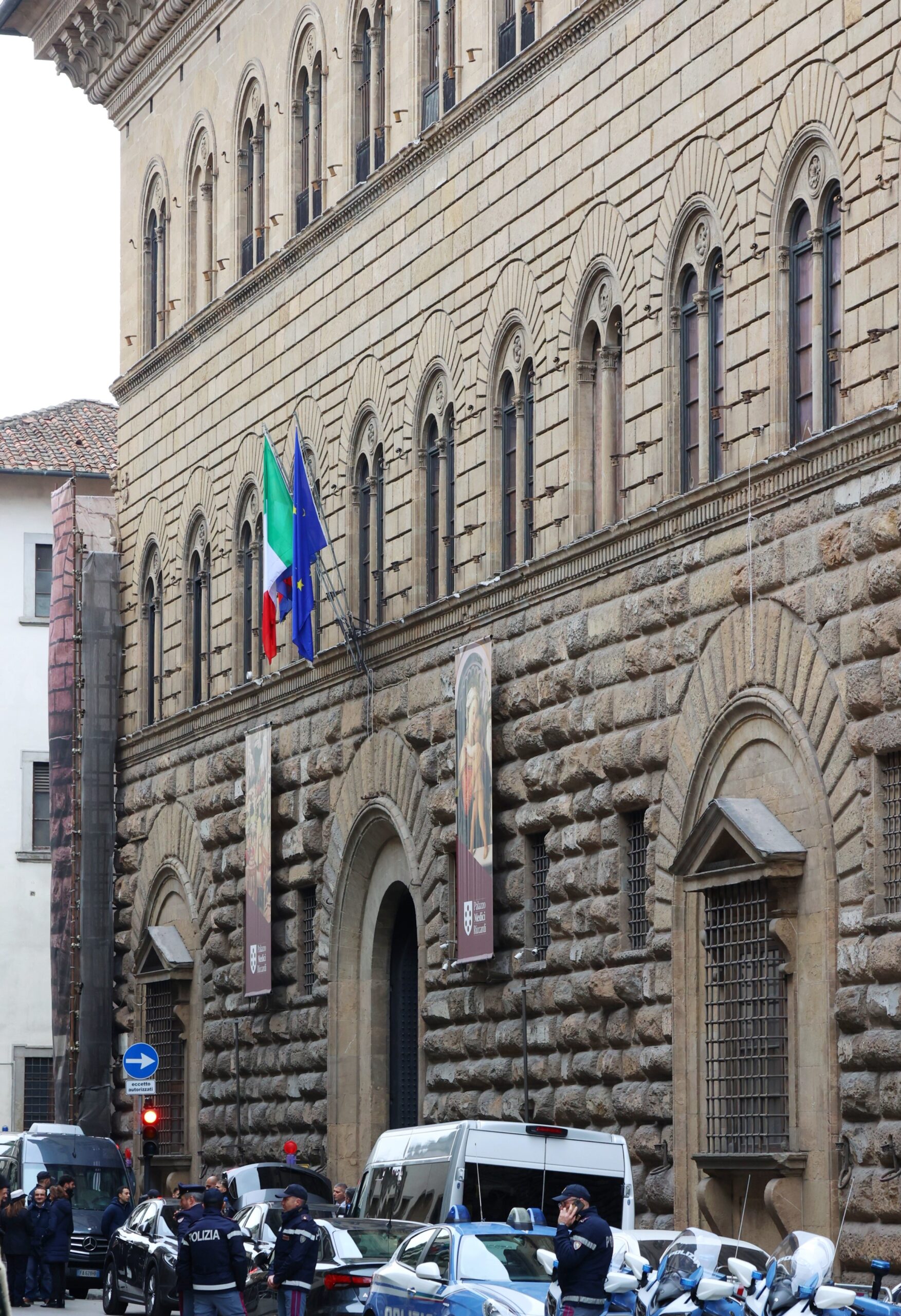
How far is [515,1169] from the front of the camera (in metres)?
21.8

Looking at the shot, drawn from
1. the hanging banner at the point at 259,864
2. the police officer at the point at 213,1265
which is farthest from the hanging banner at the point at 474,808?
the police officer at the point at 213,1265

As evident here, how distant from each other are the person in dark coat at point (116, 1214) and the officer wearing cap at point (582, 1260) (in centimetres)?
1640

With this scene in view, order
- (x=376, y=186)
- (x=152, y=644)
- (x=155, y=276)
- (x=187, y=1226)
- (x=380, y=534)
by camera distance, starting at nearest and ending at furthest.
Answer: (x=187, y=1226), (x=380, y=534), (x=376, y=186), (x=152, y=644), (x=155, y=276)

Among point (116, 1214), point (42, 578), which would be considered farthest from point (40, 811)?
point (116, 1214)

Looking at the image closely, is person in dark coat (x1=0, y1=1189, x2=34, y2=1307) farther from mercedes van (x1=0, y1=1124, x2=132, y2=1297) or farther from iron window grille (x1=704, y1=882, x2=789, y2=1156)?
iron window grille (x1=704, y1=882, x2=789, y2=1156)

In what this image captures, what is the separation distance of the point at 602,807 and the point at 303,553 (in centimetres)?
802

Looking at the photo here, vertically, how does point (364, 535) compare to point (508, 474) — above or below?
above

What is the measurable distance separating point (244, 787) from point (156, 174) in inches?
467

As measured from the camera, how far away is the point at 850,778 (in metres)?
22.1

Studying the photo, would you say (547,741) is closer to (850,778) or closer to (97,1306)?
(850,778)

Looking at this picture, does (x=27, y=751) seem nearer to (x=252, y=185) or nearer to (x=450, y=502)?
(x=252, y=185)

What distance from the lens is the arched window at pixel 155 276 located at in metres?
43.0

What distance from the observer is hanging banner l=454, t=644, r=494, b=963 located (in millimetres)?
28750

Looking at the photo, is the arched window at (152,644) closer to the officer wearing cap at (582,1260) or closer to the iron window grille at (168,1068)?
the iron window grille at (168,1068)
